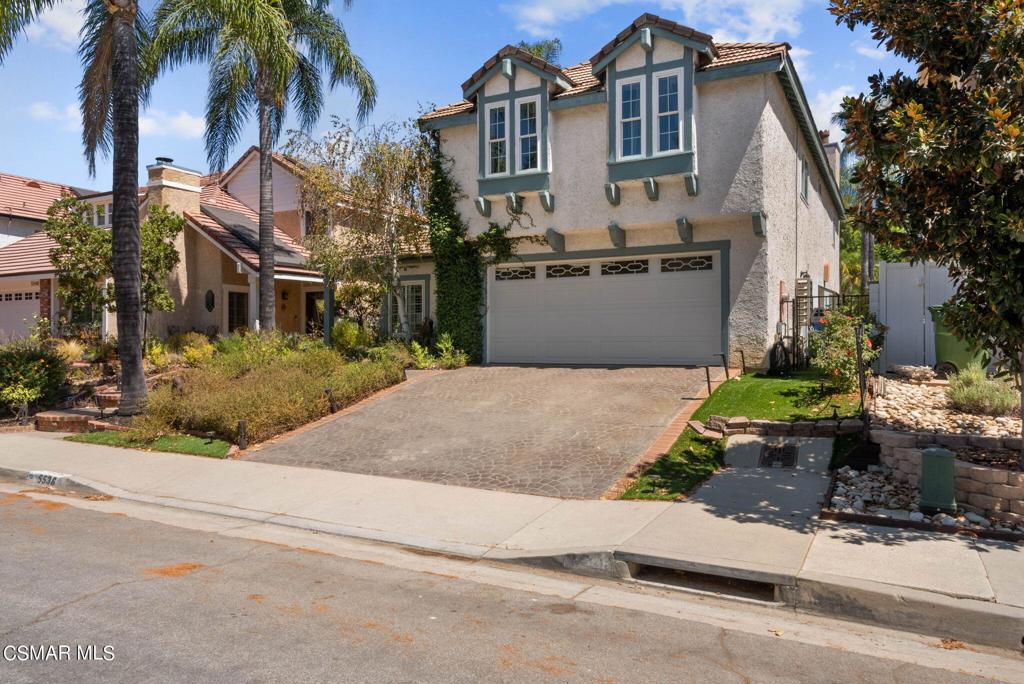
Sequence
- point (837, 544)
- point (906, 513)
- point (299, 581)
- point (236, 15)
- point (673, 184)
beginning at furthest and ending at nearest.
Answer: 1. point (673, 184)
2. point (236, 15)
3. point (906, 513)
4. point (837, 544)
5. point (299, 581)

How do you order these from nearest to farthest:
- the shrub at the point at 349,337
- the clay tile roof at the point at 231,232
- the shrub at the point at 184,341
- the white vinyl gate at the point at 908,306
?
the white vinyl gate at the point at 908,306 → the shrub at the point at 349,337 → the shrub at the point at 184,341 → the clay tile roof at the point at 231,232

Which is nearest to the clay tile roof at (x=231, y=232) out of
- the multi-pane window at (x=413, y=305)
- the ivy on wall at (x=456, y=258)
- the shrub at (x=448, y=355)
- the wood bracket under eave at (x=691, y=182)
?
the multi-pane window at (x=413, y=305)

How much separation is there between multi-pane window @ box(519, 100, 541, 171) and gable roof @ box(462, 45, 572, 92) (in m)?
0.74

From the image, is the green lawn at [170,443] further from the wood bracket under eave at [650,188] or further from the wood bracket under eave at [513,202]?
the wood bracket under eave at [650,188]

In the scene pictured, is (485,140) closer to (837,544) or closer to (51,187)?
(837,544)

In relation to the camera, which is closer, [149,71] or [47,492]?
[47,492]

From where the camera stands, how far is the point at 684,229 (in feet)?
50.0

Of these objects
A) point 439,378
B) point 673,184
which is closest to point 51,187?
point 439,378

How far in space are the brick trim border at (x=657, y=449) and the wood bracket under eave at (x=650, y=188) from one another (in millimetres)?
4757

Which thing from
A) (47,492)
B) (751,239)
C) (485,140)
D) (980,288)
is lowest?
(47,492)

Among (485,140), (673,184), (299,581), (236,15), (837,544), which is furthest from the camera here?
(485,140)

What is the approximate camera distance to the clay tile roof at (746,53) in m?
14.5

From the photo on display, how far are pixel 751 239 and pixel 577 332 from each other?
14.8 ft

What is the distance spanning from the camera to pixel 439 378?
1603 centimetres
